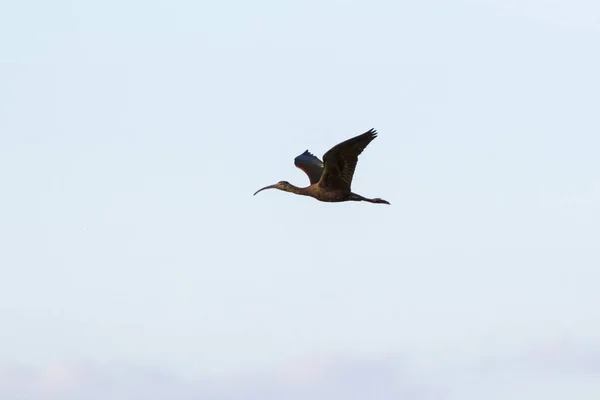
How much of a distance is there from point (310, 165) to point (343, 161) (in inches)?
245

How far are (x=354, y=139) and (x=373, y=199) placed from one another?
5.50 m

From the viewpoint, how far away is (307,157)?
49.0m

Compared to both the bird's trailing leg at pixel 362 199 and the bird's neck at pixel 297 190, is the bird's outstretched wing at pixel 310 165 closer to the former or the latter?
the bird's neck at pixel 297 190

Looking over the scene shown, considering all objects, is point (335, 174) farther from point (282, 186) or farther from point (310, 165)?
point (310, 165)

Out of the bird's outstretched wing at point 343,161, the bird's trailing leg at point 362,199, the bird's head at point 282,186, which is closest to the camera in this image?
the bird's outstretched wing at point 343,161

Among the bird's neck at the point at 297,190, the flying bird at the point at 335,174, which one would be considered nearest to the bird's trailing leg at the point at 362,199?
the flying bird at the point at 335,174

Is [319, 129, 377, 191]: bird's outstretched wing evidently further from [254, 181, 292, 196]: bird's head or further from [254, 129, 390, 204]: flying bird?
[254, 181, 292, 196]: bird's head

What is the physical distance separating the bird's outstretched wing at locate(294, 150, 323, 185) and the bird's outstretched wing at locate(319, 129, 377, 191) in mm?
2575

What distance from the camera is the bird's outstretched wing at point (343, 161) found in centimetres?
3997

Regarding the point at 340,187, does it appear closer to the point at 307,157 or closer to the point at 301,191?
the point at 301,191

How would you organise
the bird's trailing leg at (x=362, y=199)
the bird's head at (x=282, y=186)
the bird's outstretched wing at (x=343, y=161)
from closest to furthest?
the bird's outstretched wing at (x=343, y=161)
the bird's trailing leg at (x=362, y=199)
the bird's head at (x=282, y=186)

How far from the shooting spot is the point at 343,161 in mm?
41750

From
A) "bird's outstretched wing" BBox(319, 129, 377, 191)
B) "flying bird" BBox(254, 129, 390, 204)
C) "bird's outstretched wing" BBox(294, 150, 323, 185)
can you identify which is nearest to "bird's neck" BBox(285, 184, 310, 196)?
"flying bird" BBox(254, 129, 390, 204)

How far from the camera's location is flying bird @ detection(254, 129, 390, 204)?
4034 centimetres
